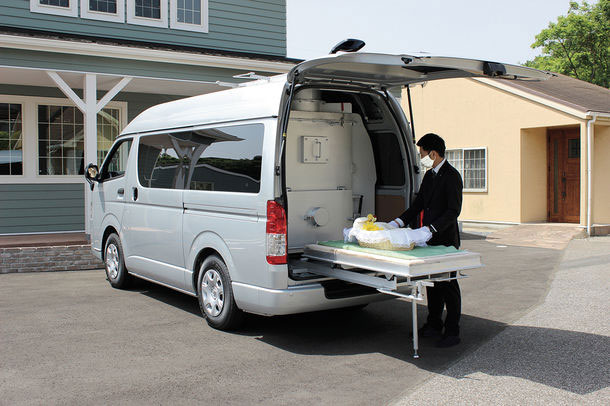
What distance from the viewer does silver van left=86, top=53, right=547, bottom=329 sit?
18.3 ft

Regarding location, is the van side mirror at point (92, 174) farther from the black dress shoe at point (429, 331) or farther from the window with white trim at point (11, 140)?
the black dress shoe at point (429, 331)

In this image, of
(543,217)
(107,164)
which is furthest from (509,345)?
(543,217)

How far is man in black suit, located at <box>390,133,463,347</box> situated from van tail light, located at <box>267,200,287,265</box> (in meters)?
1.26

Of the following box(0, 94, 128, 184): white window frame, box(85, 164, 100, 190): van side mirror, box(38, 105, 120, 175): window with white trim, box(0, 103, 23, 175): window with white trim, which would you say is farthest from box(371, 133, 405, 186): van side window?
box(0, 103, 23, 175): window with white trim

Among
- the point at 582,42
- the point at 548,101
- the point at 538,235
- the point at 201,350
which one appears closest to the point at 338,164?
the point at 201,350

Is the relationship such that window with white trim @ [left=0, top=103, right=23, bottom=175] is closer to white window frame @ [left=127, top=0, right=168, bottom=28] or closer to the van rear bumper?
white window frame @ [left=127, top=0, right=168, bottom=28]

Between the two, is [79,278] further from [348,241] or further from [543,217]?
[543,217]

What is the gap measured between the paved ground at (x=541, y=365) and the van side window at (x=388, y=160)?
1.97 meters

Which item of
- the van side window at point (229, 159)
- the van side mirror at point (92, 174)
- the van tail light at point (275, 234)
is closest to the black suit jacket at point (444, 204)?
the van tail light at point (275, 234)

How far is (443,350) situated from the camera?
559cm

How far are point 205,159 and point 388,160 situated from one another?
2.02 metres

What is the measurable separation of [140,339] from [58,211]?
24.6ft

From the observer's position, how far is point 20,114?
12219mm

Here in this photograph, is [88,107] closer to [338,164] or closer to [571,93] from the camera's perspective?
[338,164]
